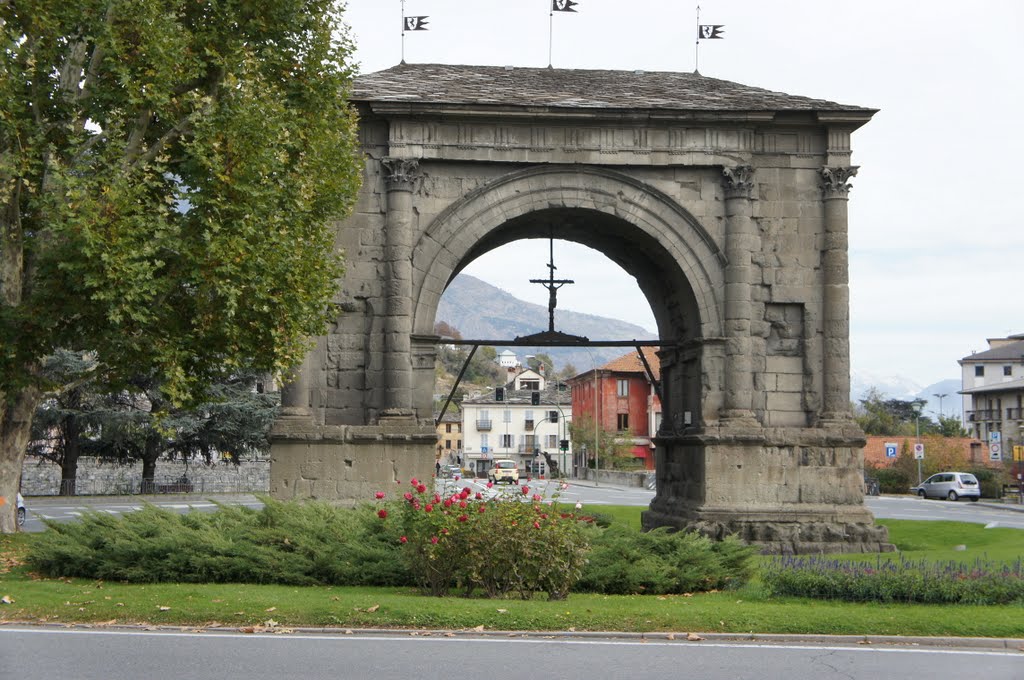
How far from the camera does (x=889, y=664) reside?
403 inches

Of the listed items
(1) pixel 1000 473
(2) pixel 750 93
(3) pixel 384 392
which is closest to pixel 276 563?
(3) pixel 384 392

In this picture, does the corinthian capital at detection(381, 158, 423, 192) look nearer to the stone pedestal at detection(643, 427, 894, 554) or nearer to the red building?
the stone pedestal at detection(643, 427, 894, 554)

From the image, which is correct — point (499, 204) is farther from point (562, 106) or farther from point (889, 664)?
point (889, 664)

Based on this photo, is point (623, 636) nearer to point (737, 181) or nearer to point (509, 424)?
point (737, 181)

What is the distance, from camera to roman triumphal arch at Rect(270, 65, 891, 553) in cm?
2166

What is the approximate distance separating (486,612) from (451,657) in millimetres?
1941

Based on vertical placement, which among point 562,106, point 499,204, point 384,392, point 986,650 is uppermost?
point 562,106

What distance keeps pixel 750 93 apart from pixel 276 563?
1424 centimetres

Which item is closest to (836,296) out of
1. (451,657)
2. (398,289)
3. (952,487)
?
(398,289)

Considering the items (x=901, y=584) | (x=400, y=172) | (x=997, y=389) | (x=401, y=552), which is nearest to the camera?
(x=901, y=584)

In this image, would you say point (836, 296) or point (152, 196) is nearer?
point (152, 196)

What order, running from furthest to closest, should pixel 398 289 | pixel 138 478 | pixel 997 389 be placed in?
pixel 997 389 < pixel 138 478 < pixel 398 289

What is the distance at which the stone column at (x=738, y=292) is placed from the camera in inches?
875

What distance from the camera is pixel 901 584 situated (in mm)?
13391
